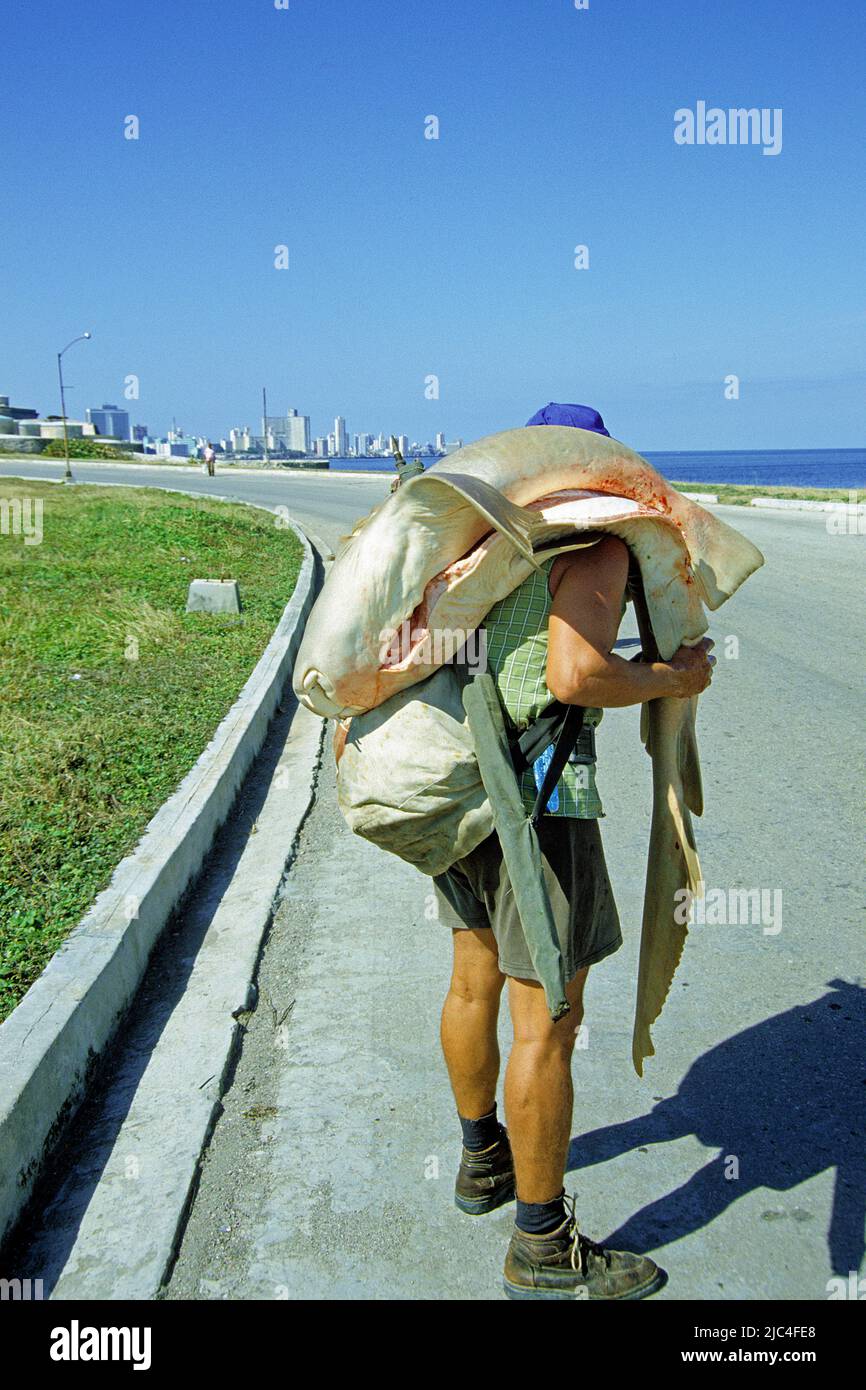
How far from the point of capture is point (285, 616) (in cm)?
1092

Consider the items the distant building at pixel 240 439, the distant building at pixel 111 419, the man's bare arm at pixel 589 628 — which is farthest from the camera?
the distant building at pixel 240 439

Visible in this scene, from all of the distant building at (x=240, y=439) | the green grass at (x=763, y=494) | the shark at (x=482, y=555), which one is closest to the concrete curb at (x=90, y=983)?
the shark at (x=482, y=555)

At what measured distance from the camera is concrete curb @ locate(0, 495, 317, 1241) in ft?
9.50

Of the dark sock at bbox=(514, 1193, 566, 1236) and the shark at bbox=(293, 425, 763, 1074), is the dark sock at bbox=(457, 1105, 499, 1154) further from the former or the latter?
the shark at bbox=(293, 425, 763, 1074)

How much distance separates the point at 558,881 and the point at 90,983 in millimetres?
1685

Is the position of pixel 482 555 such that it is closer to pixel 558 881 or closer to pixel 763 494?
pixel 558 881

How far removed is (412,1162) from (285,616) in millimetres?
8195

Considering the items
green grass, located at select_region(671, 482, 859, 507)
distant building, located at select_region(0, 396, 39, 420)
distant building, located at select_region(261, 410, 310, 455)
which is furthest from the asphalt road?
distant building, located at select_region(261, 410, 310, 455)

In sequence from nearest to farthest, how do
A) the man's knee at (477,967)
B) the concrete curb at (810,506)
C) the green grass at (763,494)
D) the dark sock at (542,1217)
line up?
the dark sock at (542,1217) → the man's knee at (477,967) → the concrete curb at (810,506) → the green grass at (763,494)

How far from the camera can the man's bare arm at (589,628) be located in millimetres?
2377

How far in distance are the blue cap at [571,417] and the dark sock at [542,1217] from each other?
1.77m

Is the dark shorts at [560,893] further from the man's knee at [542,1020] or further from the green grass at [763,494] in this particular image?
the green grass at [763,494]

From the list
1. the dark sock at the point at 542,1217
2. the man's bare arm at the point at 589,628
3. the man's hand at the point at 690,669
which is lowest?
the dark sock at the point at 542,1217
